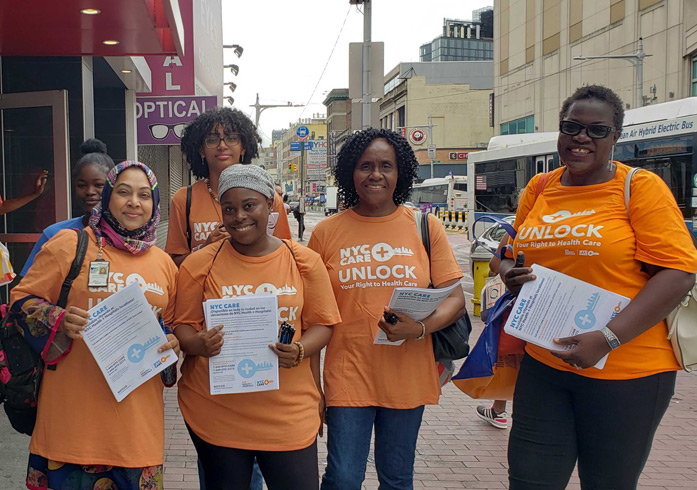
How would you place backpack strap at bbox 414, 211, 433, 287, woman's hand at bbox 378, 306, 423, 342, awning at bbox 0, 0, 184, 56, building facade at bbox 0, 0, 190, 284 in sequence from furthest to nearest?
building facade at bbox 0, 0, 190, 284 → awning at bbox 0, 0, 184, 56 → backpack strap at bbox 414, 211, 433, 287 → woman's hand at bbox 378, 306, 423, 342

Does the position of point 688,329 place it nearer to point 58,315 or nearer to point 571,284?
point 571,284

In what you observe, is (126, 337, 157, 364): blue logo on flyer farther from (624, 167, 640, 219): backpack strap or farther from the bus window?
the bus window

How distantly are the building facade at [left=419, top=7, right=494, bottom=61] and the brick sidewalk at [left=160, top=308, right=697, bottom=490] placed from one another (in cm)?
10776

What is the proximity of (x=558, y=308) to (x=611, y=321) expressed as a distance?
205mm

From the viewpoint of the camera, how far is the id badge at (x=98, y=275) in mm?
2535

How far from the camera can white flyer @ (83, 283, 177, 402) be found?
2.47m

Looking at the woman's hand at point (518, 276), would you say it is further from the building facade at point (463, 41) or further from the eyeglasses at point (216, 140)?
the building facade at point (463, 41)

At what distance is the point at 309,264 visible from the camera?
275 centimetres

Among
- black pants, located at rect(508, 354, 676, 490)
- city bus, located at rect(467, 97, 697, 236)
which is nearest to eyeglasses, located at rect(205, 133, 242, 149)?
black pants, located at rect(508, 354, 676, 490)

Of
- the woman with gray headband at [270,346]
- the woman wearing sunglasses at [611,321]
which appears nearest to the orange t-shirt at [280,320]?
the woman with gray headband at [270,346]

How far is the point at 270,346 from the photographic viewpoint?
258 centimetres

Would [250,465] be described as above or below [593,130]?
below

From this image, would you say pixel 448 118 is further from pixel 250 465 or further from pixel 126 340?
pixel 126 340

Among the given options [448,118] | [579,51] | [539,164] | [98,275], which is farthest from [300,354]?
[448,118]
